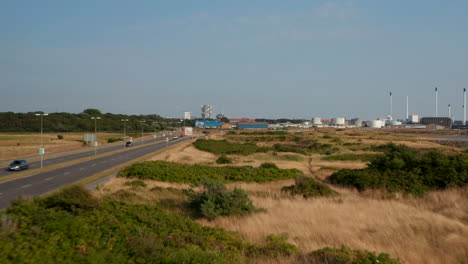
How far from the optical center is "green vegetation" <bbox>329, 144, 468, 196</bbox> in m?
24.2

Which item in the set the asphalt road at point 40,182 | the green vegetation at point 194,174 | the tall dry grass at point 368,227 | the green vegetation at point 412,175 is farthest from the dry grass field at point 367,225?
the asphalt road at point 40,182

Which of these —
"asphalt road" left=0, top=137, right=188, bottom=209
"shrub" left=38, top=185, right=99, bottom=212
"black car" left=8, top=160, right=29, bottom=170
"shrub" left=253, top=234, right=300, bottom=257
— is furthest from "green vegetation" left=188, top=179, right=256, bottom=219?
"black car" left=8, top=160, right=29, bottom=170

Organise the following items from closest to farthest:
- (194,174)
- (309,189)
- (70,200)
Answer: (70,200), (309,189), (194,174)

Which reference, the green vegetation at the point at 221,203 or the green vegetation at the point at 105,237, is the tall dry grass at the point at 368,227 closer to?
the green vegetation at the point at 221,203

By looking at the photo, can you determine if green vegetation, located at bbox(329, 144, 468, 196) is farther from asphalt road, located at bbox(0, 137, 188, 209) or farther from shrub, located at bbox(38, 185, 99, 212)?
asphalt road, located at bbox(0, 137, 188, 209)

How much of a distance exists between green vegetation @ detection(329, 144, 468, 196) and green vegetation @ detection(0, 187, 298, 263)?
15.2m

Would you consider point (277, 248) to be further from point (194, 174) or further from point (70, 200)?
point (194, 174)

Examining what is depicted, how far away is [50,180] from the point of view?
112ft

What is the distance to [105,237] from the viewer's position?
375 inches

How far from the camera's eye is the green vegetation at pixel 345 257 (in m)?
9.20

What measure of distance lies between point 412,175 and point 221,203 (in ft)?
48.9

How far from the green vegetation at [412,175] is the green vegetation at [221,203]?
1121cm

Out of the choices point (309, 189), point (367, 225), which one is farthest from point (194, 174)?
point (367, 225)

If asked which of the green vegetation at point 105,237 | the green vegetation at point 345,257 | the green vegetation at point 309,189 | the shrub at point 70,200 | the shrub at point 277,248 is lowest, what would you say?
the green vegetation at point 309,189
